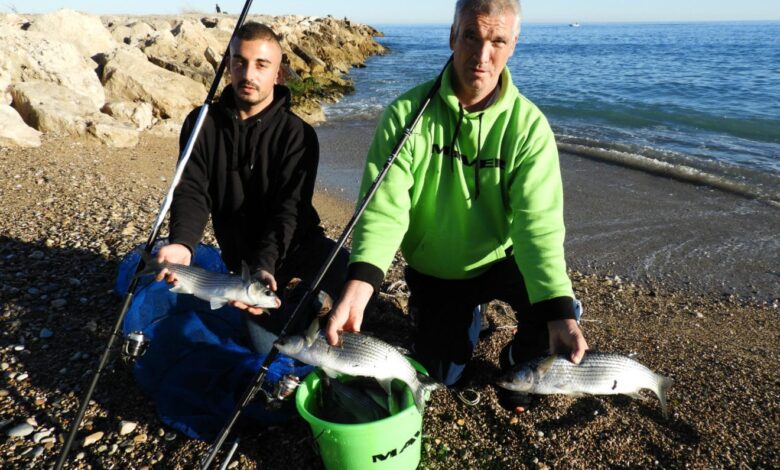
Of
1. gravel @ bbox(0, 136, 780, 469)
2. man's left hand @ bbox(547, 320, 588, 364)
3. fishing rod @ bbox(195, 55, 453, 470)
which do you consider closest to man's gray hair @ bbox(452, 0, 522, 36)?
fishing rod @ bbox(195, 55, 453, 470)

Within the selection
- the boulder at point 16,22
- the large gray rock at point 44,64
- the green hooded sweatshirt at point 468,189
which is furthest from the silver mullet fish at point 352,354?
the boulder at point 16,22

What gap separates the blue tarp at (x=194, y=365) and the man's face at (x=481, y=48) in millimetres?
2259

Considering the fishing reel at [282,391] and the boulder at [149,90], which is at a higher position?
the boulder at [149,90]

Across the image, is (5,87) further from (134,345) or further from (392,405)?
(392,405)

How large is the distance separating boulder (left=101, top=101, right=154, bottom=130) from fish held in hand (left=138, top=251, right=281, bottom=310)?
9.26 m

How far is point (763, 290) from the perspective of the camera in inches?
270

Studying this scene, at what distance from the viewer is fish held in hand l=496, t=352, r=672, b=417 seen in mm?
3176

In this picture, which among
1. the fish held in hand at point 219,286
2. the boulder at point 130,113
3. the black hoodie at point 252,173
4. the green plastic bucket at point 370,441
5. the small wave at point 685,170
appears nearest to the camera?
the green plastic bucket at point 370,441

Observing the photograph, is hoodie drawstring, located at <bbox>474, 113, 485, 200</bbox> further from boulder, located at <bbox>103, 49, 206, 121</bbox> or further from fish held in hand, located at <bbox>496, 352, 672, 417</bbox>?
boulder, located at <bbox>103, 49, 206, 121</bbox>

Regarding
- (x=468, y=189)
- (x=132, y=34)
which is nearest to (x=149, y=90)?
(x=468, y=189)

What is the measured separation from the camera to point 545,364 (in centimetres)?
315

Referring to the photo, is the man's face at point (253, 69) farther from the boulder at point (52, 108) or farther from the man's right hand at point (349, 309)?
Result: the boulder at point (52, 108)

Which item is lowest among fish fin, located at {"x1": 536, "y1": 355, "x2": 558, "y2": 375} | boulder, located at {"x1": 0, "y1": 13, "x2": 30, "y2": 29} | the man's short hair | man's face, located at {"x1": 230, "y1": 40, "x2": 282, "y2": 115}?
fish fin, located at {"x1": 536, "y1": 355, "x2": 558, "y2": 375}

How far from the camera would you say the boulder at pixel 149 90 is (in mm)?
12930
